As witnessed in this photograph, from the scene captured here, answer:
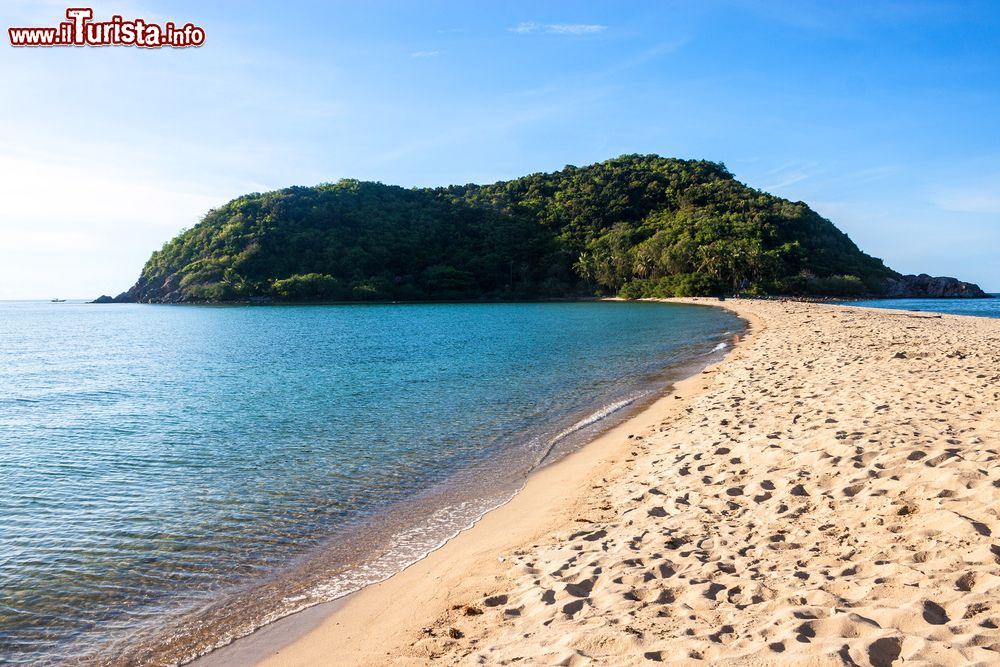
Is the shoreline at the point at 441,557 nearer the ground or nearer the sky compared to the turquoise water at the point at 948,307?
nearer the ground

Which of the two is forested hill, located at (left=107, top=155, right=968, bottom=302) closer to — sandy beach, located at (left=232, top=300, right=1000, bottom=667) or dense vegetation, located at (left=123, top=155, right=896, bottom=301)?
dense vegetation, located at (left=123, top=155, right=896, bottom=301)

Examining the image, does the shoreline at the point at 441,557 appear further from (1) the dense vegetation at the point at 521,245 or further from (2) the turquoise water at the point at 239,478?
(1) the dense vegetation at the point at 521,245

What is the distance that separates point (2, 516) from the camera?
8898 millimetres

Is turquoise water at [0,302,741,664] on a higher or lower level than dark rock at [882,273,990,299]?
lower

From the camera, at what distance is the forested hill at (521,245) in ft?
358

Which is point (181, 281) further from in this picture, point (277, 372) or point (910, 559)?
point (910, 559)

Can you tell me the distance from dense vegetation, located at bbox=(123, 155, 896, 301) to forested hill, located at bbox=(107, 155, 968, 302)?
13.2 inches

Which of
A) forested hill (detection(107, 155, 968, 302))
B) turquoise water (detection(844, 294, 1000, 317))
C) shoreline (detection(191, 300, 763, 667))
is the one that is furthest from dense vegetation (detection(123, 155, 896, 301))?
shoreline (detection(191, 300, 763, 667))

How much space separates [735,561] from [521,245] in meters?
134

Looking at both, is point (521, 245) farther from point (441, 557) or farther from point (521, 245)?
point (441, 557)

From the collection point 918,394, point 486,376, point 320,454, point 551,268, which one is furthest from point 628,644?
point 551,268

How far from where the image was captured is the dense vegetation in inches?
4301

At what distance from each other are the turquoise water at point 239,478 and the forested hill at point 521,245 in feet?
296

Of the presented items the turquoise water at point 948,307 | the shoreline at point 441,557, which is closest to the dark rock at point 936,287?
the turquoise water at point 948,307
